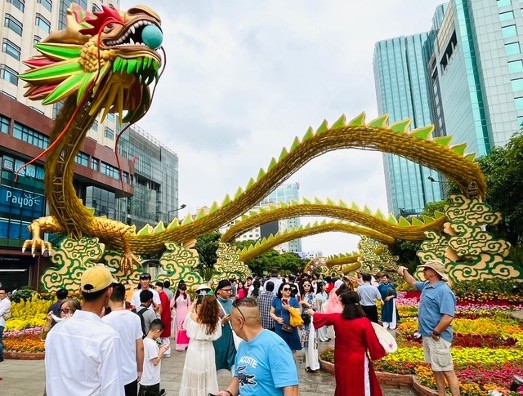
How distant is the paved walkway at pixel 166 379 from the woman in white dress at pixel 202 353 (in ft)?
4.06

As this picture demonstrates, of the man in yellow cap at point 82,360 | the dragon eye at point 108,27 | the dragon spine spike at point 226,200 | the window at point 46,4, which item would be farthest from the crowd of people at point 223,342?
the window at point 46,4

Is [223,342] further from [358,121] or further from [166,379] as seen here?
[358,121]

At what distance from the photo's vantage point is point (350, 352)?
322 centimetres

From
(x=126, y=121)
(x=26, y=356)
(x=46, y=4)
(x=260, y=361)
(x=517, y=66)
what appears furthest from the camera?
(x=517, y=66)

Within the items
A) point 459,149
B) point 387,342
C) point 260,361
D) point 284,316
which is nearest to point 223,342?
point 284,316

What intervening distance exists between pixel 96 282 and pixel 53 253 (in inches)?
441

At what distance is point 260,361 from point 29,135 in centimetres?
2596

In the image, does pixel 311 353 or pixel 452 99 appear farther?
pixel 452 99

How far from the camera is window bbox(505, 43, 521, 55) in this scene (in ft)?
135

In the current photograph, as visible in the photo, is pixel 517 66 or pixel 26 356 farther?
pixel 517 66

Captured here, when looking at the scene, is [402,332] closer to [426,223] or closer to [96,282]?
[96,282]

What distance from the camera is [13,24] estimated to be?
24.0 meters

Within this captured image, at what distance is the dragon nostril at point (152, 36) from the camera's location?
344 inches

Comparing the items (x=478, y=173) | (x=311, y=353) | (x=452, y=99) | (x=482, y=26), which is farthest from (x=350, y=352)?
(x=452, y=99)
